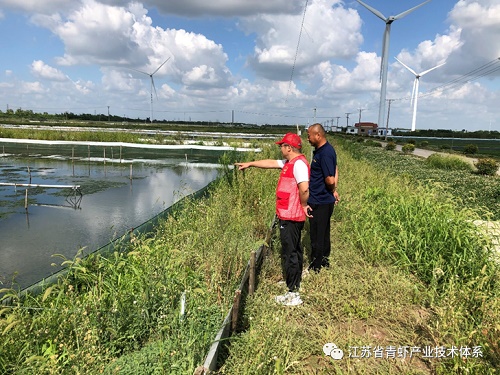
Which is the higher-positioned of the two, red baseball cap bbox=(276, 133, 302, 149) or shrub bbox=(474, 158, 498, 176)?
red baseball cap bbox=(276, 133, 302, 149)

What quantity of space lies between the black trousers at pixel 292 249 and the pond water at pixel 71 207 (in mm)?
2528

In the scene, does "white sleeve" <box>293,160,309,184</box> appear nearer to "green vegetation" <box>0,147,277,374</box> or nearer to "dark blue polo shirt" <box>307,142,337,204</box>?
"dark blue polo shirt" <box>307,142,337,204</box>

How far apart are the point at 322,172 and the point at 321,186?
144 mm

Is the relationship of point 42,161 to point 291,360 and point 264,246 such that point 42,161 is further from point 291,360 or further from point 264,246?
point 291,360

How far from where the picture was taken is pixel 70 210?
303 inches

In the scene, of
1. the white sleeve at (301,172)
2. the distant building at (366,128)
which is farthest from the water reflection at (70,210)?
the distant building at (366,128)

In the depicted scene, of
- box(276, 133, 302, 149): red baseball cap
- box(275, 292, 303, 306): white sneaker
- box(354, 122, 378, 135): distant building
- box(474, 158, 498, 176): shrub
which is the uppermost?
box(354, 122, 378, 135): distant building

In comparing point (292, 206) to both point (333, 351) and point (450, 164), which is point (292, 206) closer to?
point (333, 351)

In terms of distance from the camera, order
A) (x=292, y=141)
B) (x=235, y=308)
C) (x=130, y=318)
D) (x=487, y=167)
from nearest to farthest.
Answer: (x=235, y=308), (x=130, y=318), (x=292, y=141), (x=487, y=167)

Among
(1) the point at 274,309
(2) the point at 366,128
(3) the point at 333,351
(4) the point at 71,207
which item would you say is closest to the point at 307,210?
(1) the point at 274,309

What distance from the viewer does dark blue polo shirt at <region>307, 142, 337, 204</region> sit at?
10.5ft

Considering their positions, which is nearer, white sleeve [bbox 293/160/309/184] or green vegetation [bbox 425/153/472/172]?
white sleeve [bbox 293/160/309/184]

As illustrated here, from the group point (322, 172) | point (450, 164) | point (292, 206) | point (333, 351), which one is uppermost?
point (322, 172)

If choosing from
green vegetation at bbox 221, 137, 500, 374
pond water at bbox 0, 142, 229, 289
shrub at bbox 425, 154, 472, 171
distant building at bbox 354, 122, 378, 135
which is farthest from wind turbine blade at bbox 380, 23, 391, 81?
distant building at bbox 354, 122, 378, 135
